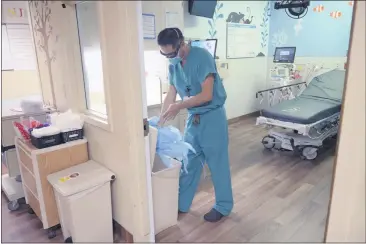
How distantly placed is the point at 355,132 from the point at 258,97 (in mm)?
4085

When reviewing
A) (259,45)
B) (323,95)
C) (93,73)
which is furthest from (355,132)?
(259,45)

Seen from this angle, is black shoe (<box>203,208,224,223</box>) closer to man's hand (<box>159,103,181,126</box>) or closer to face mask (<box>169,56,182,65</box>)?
man's hand (<box>159,103,181,126</box>)

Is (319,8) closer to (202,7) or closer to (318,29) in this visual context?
(318,29)

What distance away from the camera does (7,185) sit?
220 cm

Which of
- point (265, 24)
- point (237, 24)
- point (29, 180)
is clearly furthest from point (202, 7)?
point (29, 180)

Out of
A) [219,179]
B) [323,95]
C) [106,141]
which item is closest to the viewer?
[106,141]

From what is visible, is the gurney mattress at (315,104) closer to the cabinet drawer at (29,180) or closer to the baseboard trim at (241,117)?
the baseboard trim at (241,117)

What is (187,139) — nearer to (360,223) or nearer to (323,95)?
(360,223)

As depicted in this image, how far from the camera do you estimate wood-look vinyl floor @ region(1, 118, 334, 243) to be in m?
1.76

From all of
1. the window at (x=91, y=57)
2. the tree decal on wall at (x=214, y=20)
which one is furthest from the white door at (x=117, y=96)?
the tree decal on wall at (x=214, y=20)

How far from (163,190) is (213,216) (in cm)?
44

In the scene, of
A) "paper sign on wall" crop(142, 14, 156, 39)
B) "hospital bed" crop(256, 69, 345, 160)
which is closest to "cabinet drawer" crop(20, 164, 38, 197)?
"paper sign on wall" crop(142, 14, 156, 39)

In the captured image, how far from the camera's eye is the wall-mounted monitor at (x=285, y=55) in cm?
402

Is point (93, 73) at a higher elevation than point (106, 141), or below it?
higher
